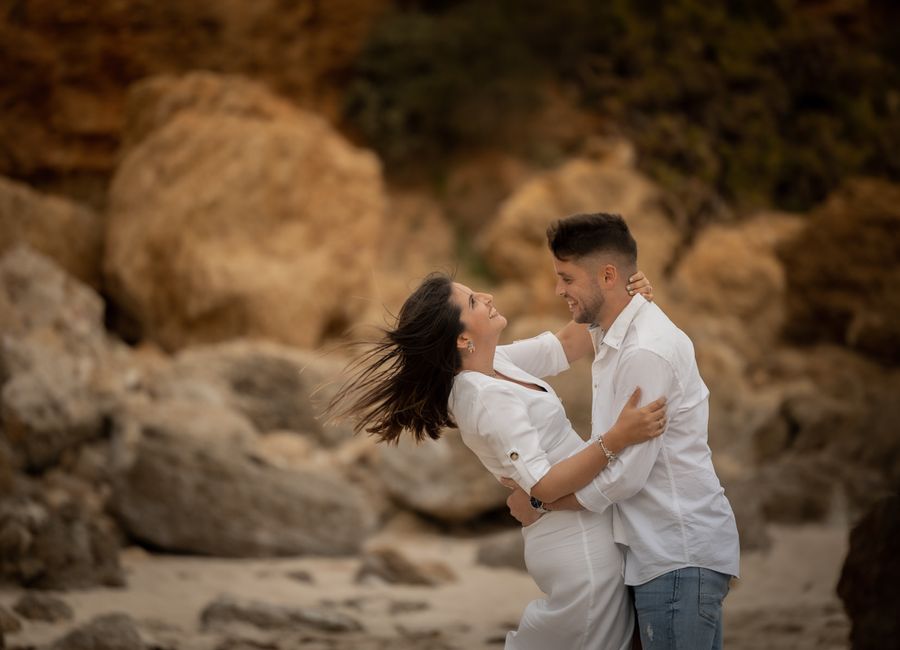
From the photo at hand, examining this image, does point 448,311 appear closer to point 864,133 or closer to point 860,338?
point 860,338

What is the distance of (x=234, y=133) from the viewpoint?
11.0 meters

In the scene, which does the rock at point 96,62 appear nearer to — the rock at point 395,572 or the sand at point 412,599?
the sand at point 412,599

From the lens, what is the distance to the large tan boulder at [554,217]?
1215 cm

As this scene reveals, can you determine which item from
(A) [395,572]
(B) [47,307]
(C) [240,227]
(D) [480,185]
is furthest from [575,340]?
(D) [480,185]

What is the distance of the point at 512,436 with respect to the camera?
2648 mm

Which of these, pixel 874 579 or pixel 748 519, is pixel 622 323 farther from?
pixel 748 519

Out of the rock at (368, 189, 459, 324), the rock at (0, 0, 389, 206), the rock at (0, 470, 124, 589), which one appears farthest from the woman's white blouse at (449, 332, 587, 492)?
the rock at (0, 0, 389, 206)

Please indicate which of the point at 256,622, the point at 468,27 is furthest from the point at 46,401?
the point at 468,27

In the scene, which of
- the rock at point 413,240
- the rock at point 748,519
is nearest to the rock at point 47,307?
the rock at point 413,240

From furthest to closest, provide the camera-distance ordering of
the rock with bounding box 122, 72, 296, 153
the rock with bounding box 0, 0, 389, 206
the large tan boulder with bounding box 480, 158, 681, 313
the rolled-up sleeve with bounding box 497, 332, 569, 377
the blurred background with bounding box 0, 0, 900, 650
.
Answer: the rock with bounding box 0, 0, 389, 206, the large tan boulder with bounding box 480, 158, 681, 313, the rock with bounding box 122, 72, 296, 153, the blurred background with bounding box 0, 0, 900, 650, the rolled-up sleeve with bounding box 497, 332, 569, 377

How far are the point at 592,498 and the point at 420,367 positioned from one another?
0.63m

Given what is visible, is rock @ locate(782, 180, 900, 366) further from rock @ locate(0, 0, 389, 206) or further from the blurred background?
rock @ locate(0, 0, 389, 206)

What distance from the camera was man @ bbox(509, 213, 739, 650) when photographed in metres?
2.59

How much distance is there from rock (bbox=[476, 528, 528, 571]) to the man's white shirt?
13.1ft
